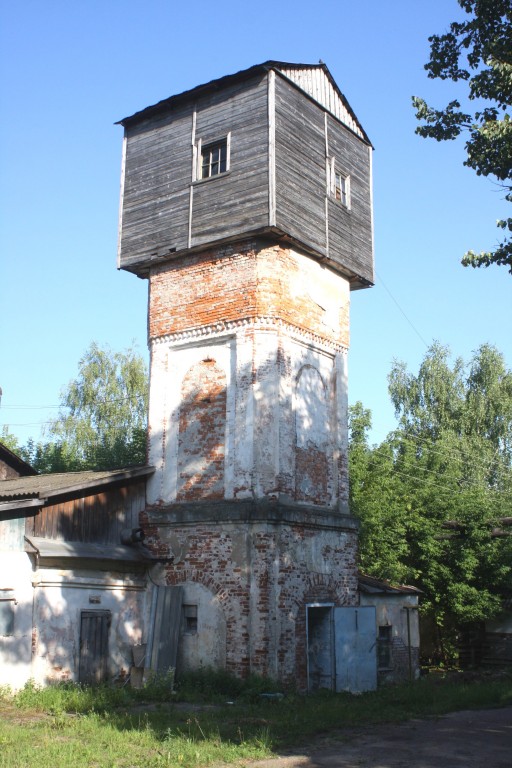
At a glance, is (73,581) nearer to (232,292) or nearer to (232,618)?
(232,618)

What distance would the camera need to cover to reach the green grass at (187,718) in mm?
9492

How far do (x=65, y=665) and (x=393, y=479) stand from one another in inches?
532

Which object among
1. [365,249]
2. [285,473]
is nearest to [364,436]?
[365,249]

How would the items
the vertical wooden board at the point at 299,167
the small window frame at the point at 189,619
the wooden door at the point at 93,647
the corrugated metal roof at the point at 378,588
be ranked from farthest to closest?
the corrugated metal roof at the point at 378,588 < the vertical wooden board at the point at 299,167 < the small window frame at the point at 189,619 < the wooden door at the point at 93,647

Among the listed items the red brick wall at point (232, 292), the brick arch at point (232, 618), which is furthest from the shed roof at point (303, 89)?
the brick arch at point (232, 618)

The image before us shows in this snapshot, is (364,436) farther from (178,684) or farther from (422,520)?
(178,684)

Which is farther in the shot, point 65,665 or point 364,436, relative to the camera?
point 364,436

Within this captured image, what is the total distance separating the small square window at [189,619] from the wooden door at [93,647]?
148 centimetres

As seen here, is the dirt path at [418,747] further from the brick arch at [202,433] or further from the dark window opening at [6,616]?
the dark window opening at [6,616]

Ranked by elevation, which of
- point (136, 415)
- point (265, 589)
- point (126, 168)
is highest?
point (126, 168)

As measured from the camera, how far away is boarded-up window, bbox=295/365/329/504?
644 inches

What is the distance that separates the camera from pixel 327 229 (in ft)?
58.3

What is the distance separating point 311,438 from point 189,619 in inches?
176

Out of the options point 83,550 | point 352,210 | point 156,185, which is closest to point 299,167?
point 352,210
